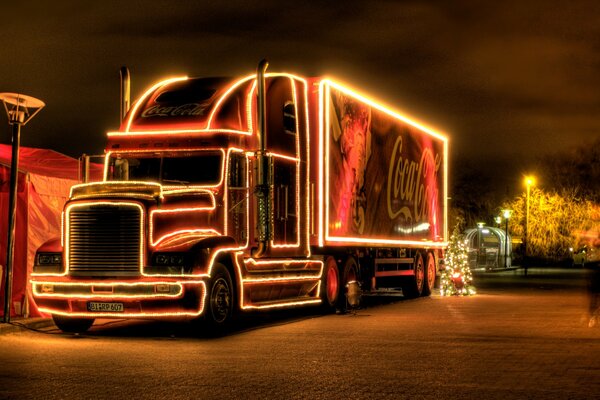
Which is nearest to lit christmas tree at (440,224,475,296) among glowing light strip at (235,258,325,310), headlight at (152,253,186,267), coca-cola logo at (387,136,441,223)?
coca-cola logo at (387,136,441,223)

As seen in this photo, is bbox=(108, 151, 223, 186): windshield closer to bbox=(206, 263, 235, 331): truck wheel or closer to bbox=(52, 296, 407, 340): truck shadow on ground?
bbox=(206, 263, 235, 331): truck wheel

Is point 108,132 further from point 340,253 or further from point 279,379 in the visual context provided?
point 279,379

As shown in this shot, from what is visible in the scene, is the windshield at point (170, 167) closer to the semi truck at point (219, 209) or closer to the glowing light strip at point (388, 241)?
the semi truck at point (219, 209)

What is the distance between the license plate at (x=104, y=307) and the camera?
15898mm

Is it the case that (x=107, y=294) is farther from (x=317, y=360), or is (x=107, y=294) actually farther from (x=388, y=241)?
(x=388, y=241)

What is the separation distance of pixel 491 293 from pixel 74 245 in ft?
61.7

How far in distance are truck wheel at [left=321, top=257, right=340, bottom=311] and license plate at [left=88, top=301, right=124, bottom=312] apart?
20.0 feet

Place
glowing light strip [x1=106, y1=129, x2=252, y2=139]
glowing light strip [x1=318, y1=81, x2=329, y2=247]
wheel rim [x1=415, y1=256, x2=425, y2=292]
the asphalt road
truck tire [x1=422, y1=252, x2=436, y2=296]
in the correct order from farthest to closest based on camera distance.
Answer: truck tire [x1=422, y1=252, x2=436, y2=296]
wheel rim [x1=415, y1=256, x2=425, y2=292]
glowing light strip [x1=318, y1=81, x2=329, y2=247]
glowing light strip [x1=106, y1=129, x2=252, y2=139]
the asphalt road

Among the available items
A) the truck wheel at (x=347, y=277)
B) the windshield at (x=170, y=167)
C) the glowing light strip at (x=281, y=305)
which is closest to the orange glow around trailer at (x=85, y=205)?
the windshield at (x=170, y=167)

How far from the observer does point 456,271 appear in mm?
30609

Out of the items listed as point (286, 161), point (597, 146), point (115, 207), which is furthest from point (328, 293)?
point (597, 146)

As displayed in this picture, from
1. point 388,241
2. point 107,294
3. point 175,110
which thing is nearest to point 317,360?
point 107,294

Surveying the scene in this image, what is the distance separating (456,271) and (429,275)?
1.11 m

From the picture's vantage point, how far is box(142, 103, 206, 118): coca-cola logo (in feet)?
58.5
